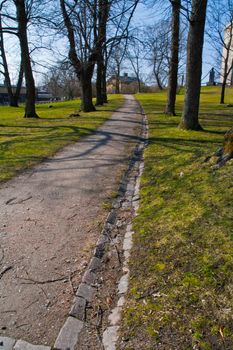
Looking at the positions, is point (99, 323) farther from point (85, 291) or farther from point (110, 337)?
point (85, 291)

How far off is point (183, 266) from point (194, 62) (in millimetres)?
8923

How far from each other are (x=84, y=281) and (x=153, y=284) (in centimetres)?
71

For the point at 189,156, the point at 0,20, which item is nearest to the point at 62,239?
the point at 189,156

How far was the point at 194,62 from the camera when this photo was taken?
10578mm

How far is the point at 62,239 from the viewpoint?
4082 mm

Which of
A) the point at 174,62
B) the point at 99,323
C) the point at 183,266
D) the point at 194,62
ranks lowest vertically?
the point at 99,323

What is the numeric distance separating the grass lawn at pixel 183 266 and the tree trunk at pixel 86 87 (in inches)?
660

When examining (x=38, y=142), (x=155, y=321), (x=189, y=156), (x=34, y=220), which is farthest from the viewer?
(x=38, y=142)

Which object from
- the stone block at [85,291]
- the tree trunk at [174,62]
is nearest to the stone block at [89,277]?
the stone block at [85,291]

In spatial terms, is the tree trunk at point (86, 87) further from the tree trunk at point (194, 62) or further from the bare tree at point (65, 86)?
the bare tree at point (65, 86)

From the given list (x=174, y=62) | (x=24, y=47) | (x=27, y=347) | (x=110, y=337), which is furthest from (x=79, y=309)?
(x=24, y=47)

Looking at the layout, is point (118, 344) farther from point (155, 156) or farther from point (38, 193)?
point (155, 156)

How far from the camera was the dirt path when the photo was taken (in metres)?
2.79

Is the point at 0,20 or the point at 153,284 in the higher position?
the point at 0,20
